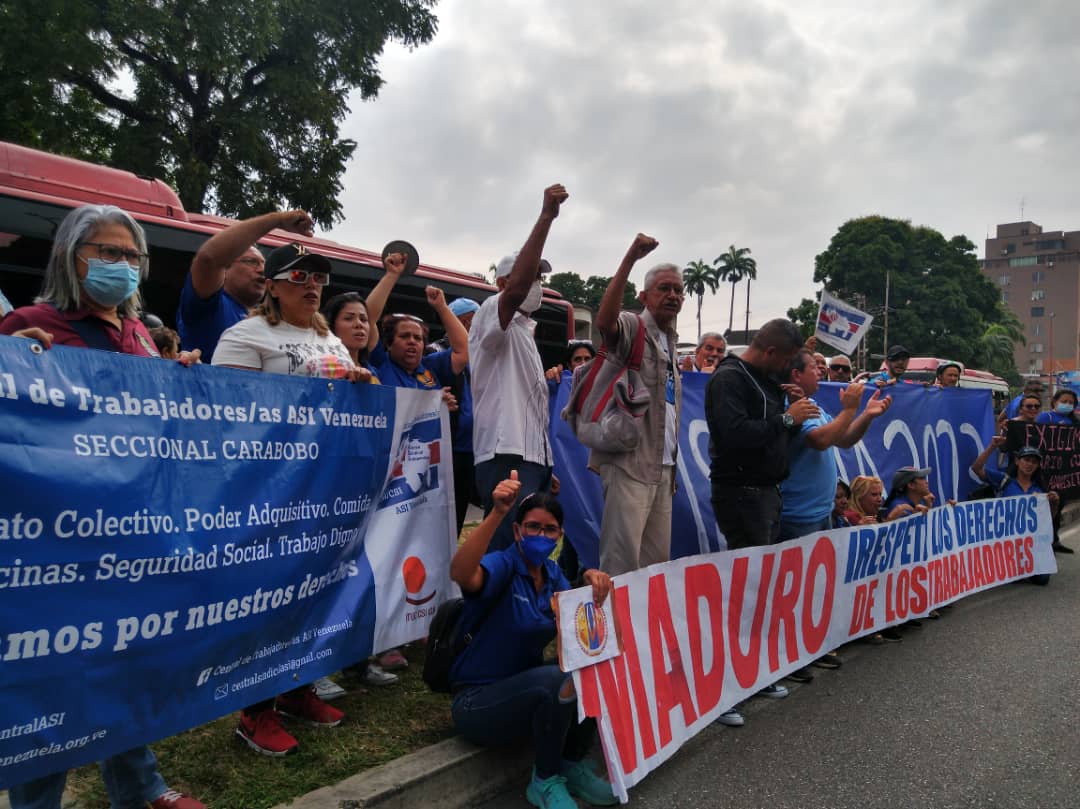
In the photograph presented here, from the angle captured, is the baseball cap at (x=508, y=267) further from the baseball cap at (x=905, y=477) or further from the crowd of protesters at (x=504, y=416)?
the baseball cap at (x=905, y=477)

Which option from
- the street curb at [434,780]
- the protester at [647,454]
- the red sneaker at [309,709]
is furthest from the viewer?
the protester at [647,454]

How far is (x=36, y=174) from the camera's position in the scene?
22.5 ft

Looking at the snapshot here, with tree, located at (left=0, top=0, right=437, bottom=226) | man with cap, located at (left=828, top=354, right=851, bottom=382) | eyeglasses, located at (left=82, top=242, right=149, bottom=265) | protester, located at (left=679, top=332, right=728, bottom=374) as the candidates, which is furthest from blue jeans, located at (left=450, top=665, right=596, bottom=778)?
tree, located at (left=0, top=0, right=437, bottom=226)

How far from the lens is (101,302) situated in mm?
2453

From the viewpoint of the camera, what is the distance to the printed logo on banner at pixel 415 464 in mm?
3473

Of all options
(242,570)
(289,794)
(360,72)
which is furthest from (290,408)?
(360,72)

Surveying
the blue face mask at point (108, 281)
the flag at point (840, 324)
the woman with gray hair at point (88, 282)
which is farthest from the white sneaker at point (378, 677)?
the flag at point (840, 324)

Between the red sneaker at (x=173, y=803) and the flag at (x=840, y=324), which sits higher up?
the flag at (x=840, y=324)

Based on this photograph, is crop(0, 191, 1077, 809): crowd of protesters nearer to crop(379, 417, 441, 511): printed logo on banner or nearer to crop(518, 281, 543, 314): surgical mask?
crop(518, 281, 543, 314): surgical mask

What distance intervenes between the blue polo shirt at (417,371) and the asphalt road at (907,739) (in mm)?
1948

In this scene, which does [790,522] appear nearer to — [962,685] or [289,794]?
[962,685]

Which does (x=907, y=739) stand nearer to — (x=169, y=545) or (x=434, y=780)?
(x=434, y=780)

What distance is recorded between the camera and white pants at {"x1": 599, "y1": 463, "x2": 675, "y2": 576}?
380 cm

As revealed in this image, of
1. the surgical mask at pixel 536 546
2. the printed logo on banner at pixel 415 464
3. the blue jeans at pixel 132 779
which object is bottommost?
the blue jeans at pixel 132 779
